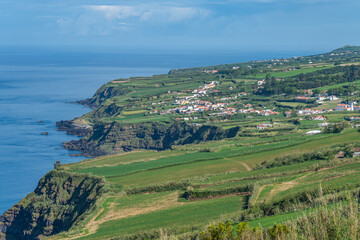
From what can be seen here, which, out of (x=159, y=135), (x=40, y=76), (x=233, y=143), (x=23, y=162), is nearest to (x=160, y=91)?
(x=159, y=135)

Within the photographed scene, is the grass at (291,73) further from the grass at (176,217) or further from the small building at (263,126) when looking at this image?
the grass at (176,217)

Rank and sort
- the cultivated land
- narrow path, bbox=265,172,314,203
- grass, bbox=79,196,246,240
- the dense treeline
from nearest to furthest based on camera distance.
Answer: the cultivated land
grass, bbox=79,196,246,240
narrow path, bbox=265,172,314,203
the dense treeline

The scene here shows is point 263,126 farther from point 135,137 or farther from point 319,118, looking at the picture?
point 135,137

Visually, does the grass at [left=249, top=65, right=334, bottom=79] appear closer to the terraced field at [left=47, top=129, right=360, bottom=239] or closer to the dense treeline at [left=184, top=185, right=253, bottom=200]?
the terraced field at [left=47, top=129, right=360, bottom=239]

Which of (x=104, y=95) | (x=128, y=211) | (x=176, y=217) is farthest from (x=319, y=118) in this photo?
(x=104, y=95)

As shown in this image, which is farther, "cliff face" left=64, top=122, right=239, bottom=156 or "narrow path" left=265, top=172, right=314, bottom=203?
"cliff face" left=64, top=122, right=239, bottom=156

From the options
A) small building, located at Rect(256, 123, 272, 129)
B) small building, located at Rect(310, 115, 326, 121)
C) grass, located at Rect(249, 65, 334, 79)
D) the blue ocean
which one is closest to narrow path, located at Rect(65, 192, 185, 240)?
the blue ocean
